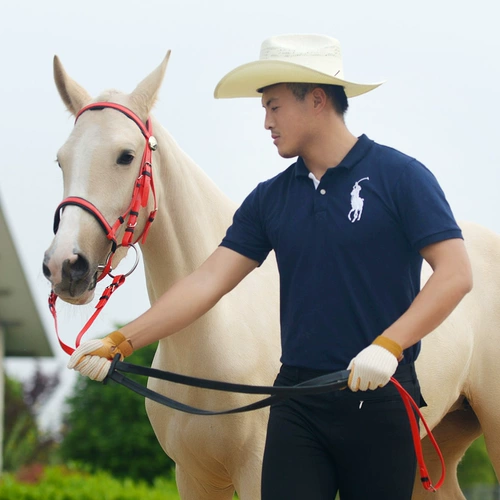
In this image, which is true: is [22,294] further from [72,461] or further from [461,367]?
[461,367]

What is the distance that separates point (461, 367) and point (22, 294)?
1110cm

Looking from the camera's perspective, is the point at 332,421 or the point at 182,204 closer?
the point at 332,421

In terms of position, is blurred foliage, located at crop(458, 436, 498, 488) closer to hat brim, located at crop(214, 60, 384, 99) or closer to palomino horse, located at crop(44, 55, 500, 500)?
palomino horse, located at crop(44, 55, 500, 500)

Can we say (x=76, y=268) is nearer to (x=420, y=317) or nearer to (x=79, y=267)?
(x=79, y=267)

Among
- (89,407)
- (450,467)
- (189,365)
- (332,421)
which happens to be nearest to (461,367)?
(450,467)

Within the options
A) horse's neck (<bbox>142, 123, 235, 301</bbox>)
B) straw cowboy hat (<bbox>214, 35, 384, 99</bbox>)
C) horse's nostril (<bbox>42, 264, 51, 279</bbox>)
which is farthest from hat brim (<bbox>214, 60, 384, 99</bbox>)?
horse's nostril (<bbox>42, 264, 51, 279</bbox>)

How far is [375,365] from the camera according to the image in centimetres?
259

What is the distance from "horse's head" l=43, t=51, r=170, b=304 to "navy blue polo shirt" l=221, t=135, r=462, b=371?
67 centimetres

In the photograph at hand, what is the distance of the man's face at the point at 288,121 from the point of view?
303 cm

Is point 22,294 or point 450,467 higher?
point 450,467

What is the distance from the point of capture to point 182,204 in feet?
12.3

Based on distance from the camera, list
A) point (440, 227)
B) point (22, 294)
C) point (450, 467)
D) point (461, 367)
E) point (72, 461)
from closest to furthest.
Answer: point (440, 227) → point (461, 367) → point (450, 467) → point (72, 461) → point (22, 294)

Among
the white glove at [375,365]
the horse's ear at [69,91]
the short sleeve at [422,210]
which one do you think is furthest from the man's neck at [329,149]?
the horse's ear at [69,91]

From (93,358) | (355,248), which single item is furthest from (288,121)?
(93,358)
